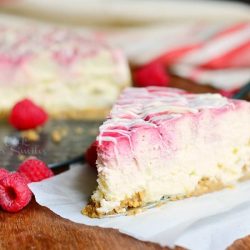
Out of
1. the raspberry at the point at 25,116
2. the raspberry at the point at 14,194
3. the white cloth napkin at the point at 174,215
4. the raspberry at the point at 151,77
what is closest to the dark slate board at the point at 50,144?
the raspberry at the point at 25,116

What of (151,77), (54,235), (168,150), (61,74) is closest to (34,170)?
(54,235)

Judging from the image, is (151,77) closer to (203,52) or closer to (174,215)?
(203,52)

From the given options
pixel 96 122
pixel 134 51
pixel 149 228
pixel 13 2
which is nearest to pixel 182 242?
pixel 149 228

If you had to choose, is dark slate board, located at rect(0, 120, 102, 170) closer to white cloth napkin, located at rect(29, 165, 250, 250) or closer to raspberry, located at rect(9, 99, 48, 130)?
raspberry, located at rect(9, 99, 48, 130)

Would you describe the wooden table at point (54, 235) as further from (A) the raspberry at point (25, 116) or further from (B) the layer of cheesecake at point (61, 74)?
(B) the layer of cheesecake at point (61, 74)

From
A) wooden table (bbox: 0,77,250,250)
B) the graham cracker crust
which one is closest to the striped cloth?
the graham cracker crust

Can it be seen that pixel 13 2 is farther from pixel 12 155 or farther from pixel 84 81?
pixel 12 155

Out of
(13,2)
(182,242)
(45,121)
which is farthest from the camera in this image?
(13,2)
